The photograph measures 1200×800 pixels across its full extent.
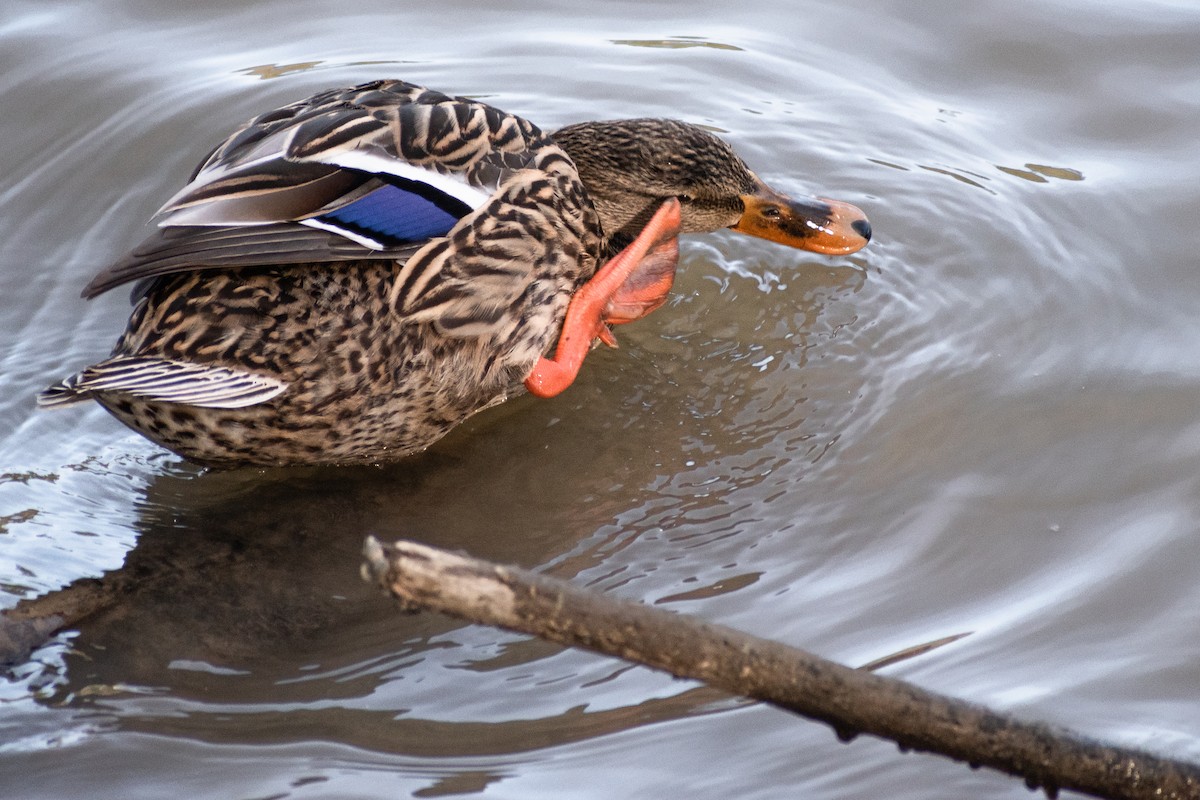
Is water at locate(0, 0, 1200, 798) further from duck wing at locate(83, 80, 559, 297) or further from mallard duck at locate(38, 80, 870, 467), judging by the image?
duck wing at locate(83, 80, 559, 297)

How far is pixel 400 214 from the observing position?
4.43 meters

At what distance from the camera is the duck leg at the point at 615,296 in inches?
199

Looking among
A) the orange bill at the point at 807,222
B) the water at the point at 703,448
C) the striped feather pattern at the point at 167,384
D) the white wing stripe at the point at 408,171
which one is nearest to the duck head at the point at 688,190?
the orange bill at the point at 807,222

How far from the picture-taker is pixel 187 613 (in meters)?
4.14

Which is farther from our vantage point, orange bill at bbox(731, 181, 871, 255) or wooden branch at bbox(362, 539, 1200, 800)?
orange bill at bbox(731, 181, 871, 255)

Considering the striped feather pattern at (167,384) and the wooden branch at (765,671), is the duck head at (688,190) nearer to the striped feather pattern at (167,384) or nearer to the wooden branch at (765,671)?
the striped feather pattern at (167,384)

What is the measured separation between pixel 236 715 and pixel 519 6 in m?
5.13

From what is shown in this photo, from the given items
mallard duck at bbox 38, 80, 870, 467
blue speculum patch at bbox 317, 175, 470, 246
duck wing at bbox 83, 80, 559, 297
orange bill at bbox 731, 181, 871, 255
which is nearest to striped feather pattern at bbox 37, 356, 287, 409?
mallard duck at bbox 38, 80, 870, 467

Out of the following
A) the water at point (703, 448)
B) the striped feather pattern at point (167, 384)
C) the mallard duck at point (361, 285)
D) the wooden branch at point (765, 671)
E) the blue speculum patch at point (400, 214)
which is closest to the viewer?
the wooden branch at point (765, 671)

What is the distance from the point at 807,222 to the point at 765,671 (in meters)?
3.48

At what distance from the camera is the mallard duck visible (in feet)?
13.5

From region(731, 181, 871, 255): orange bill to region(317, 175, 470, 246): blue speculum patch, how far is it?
4.89ft

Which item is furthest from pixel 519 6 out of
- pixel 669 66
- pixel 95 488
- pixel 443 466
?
pixel 95 488

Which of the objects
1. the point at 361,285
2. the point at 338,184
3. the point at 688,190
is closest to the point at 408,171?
the point at 338,184
